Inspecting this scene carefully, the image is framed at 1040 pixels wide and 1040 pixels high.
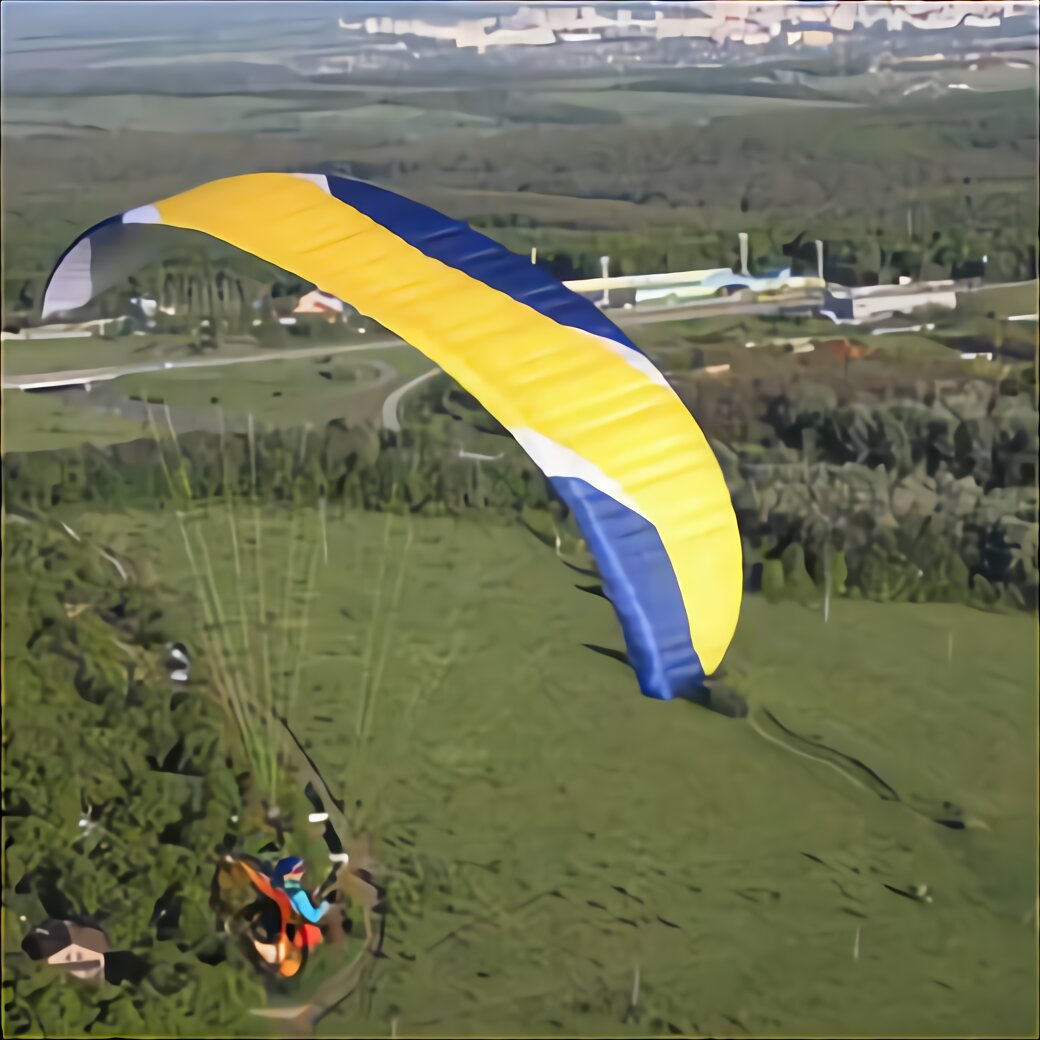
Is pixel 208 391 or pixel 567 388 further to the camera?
pixel 208 391

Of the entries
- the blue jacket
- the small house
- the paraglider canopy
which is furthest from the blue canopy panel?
the small house

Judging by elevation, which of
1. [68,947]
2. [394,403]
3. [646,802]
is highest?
[394,403]

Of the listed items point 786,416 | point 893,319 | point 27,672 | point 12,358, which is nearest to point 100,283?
point 12,358

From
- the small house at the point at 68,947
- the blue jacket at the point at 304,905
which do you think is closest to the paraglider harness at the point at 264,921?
the blue jacket at the point at 304,905

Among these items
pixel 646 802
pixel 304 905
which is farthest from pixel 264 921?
pixel 646 802

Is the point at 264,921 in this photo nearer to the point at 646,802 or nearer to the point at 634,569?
the point at 646,802

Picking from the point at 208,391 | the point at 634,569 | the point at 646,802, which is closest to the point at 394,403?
the point at 208,391

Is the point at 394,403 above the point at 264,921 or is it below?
above

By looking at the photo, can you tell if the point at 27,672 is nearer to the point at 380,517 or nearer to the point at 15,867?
the point at 15,867
